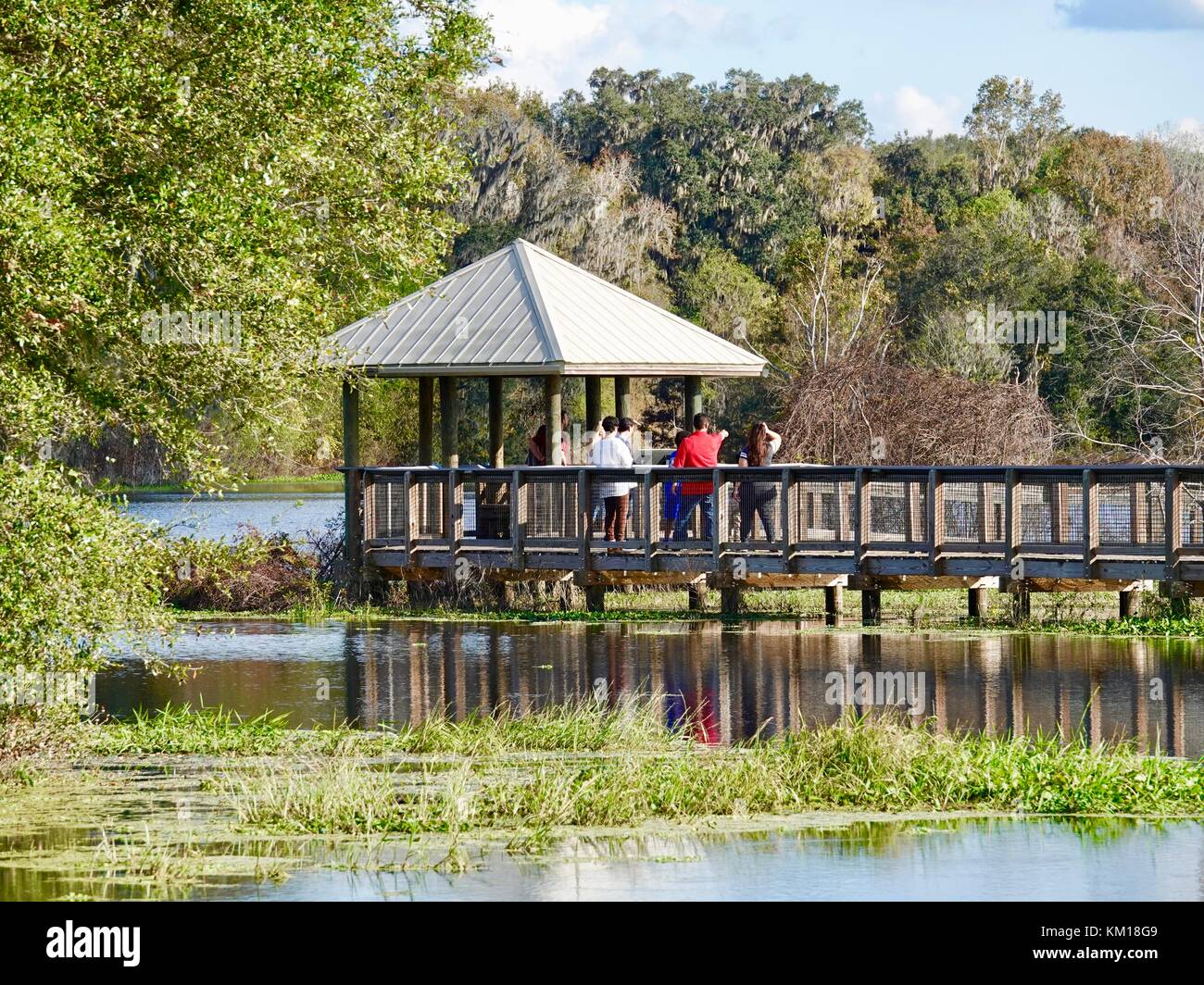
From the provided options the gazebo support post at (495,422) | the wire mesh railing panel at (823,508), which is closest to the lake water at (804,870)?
the wire mesh railing panel at (823,508)

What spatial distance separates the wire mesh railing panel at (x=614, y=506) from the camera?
89.5 feet

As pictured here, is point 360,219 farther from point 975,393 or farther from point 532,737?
point 975,393

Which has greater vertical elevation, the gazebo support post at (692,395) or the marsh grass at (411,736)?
the gazebo support post at (692,395)

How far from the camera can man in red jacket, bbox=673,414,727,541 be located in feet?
88.0

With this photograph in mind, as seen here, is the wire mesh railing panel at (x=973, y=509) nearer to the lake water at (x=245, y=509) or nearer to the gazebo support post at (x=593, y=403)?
the gazebo support post at (x=593, y=403)

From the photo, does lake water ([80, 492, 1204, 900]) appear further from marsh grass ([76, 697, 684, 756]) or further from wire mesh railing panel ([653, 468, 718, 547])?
wire mesh railing panel ([653, 468, 718, 547])

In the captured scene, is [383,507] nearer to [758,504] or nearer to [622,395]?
[622,395]

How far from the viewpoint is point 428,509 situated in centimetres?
2903

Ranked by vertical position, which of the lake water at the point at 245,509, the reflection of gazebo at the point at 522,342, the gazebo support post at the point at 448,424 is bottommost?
the lake water at the point at 245,509

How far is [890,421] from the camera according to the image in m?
36.7

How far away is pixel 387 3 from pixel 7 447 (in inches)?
538

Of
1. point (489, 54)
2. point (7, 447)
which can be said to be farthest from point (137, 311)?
point (489, 54)

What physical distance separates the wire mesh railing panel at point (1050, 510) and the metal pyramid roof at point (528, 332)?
22.3 feet
